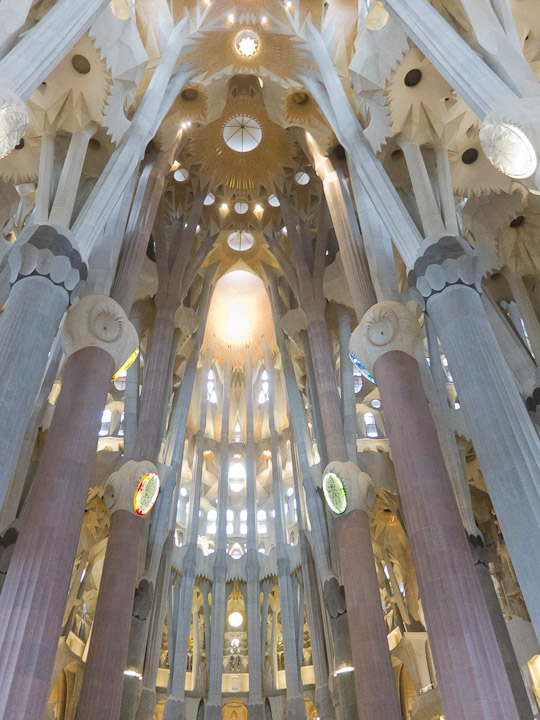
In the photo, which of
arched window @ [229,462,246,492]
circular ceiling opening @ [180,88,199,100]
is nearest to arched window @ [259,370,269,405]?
arched window @ [229,462,246,492]

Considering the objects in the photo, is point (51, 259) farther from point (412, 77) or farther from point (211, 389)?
point (211, 389)

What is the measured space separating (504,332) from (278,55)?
1012cm

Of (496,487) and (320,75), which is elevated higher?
(320,75)

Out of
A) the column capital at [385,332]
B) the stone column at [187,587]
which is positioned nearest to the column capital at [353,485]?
the column capital at [385,332]

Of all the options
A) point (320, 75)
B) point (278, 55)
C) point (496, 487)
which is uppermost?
point (278, 55)

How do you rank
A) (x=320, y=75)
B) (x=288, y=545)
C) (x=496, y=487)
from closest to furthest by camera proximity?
1. (x=496, y=487)
2. (x=320, y=75)
3. (x=288, y=545)

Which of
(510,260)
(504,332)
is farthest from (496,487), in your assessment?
(510,260)

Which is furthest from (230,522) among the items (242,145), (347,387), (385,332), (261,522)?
(385,332)

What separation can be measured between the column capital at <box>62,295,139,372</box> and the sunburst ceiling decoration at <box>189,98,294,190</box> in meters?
12.3

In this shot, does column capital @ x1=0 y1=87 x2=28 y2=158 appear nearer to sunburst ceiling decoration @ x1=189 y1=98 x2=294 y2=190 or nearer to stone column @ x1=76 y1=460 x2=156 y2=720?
stone column @ x1=76 y1=460 x2=156 y2=720

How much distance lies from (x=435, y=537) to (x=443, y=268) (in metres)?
4.40

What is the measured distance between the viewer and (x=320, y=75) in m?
16.5

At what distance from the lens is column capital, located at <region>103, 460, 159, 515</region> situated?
14.4 meters

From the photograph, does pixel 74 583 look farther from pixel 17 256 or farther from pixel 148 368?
pixel 17 256
